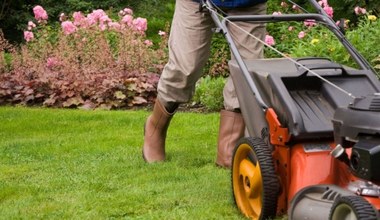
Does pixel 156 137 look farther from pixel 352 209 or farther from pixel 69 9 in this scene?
pixel 69 9

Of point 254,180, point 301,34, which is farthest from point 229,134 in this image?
point 301,34

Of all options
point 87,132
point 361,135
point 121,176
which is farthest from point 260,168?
point 87,132

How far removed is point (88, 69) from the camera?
7066 millimetres

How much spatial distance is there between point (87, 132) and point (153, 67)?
6.87 ft

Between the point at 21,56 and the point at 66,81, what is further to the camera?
the point at 21,56

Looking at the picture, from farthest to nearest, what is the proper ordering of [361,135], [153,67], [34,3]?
[34,3], [153,67], [361,135]

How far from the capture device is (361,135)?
2279mm

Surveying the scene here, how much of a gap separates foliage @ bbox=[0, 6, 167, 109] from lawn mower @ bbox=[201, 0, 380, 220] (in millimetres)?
3682

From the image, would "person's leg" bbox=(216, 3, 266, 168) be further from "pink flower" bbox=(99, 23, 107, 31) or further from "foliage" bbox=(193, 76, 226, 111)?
"pink flower" bbox=(99, 23, 107, 31)

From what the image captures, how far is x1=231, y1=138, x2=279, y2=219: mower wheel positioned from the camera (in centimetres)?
269

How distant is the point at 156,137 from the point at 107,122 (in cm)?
163

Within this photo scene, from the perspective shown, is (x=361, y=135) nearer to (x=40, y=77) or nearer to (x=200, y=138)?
(x=200, y=138)

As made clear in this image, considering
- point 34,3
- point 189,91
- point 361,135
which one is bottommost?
point 34,3

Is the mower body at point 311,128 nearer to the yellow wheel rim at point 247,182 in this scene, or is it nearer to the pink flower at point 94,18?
the yellow wheel rim at point 247,182
